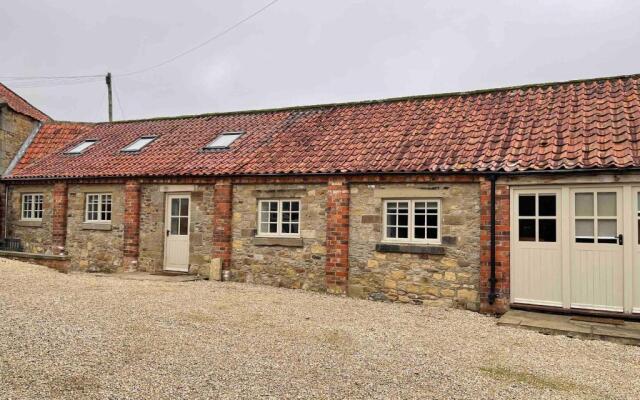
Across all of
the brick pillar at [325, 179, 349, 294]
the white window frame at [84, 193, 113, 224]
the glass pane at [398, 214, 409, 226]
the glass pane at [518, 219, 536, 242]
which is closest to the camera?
the glass pane at [518, 219, 536, 242]

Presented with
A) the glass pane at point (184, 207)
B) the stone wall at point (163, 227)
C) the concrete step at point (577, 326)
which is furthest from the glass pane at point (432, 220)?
the glass pane at point (184, 207)

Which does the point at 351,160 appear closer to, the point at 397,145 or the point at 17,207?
the point at 397,145

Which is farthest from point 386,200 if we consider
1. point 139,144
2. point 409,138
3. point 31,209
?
point 31,209

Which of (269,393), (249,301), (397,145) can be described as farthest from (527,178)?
(269,393)

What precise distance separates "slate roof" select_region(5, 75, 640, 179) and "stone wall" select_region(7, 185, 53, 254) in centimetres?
60

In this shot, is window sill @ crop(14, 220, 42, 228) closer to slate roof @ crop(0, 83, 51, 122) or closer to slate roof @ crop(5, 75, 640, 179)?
slate roof @ crop(5, 75, 640, 179)

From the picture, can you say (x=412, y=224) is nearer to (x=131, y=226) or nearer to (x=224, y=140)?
(x=224, y=140)

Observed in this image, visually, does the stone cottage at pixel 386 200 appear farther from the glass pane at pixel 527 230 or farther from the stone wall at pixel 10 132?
the stone wall at pixel 10 132

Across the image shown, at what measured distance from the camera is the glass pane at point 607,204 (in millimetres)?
8406

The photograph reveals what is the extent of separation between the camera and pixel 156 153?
49.4 feet

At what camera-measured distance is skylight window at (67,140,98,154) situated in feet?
56.2

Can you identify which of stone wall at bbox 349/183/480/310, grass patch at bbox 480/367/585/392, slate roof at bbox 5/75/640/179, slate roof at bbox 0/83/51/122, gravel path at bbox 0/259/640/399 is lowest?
grass patch at bbox 480/367/585/392

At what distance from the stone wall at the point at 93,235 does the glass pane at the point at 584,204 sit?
11.8m

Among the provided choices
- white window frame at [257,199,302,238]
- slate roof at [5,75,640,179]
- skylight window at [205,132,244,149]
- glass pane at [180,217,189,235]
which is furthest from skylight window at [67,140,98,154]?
white window frame at [257,199,302,238]
